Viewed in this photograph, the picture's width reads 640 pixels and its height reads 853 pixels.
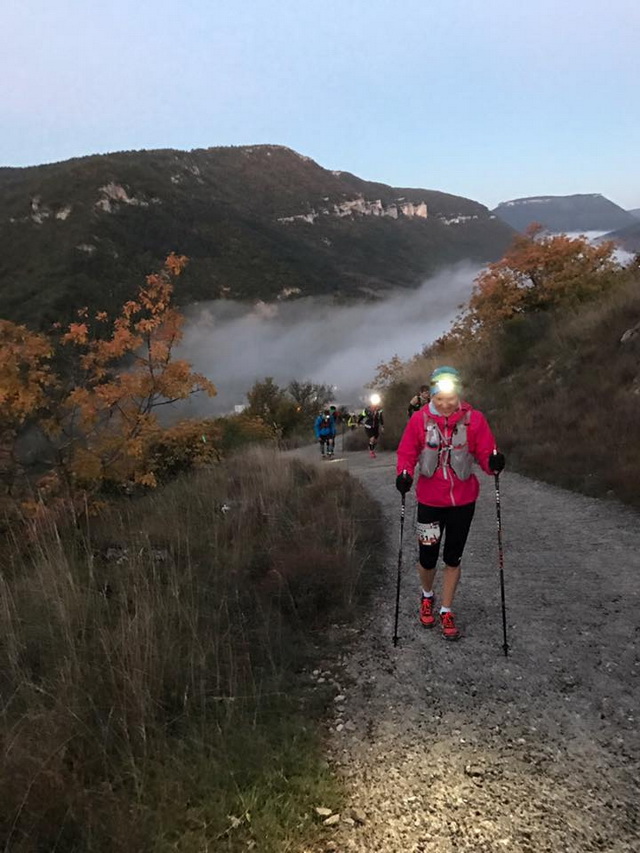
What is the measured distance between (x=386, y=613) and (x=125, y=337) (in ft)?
18.6

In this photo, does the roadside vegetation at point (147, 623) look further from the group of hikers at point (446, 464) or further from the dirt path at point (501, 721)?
the group of hikers at point (446, 464)

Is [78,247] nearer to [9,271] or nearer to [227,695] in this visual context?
[9,271]

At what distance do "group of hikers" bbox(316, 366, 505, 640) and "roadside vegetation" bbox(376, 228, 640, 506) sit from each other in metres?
4.26


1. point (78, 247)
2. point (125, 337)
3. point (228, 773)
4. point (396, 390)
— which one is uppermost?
point (78, 247)

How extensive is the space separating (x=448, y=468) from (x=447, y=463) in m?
→ 0.04

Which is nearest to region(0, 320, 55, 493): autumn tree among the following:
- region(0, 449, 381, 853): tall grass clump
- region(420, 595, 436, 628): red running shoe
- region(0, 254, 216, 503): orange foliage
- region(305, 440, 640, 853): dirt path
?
region(0, 254, 216, 503): orange foliage

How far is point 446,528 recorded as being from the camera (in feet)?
14.1

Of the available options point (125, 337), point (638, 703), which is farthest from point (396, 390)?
point (638, 703)

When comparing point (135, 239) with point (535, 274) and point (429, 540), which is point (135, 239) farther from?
point (429, 540)

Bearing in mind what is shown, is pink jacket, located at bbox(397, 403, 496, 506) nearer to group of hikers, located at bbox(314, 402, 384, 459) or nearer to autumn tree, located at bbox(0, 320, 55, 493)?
autumn tree, located at bbox(0, 320, 55, 493)

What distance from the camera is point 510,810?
2.53m

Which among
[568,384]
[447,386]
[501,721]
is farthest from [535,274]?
[501,721]

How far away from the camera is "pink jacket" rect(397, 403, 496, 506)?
13.5ft

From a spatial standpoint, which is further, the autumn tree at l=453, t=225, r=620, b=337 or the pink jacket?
the autumn tree at l=453, t=225, r=620, b=337
